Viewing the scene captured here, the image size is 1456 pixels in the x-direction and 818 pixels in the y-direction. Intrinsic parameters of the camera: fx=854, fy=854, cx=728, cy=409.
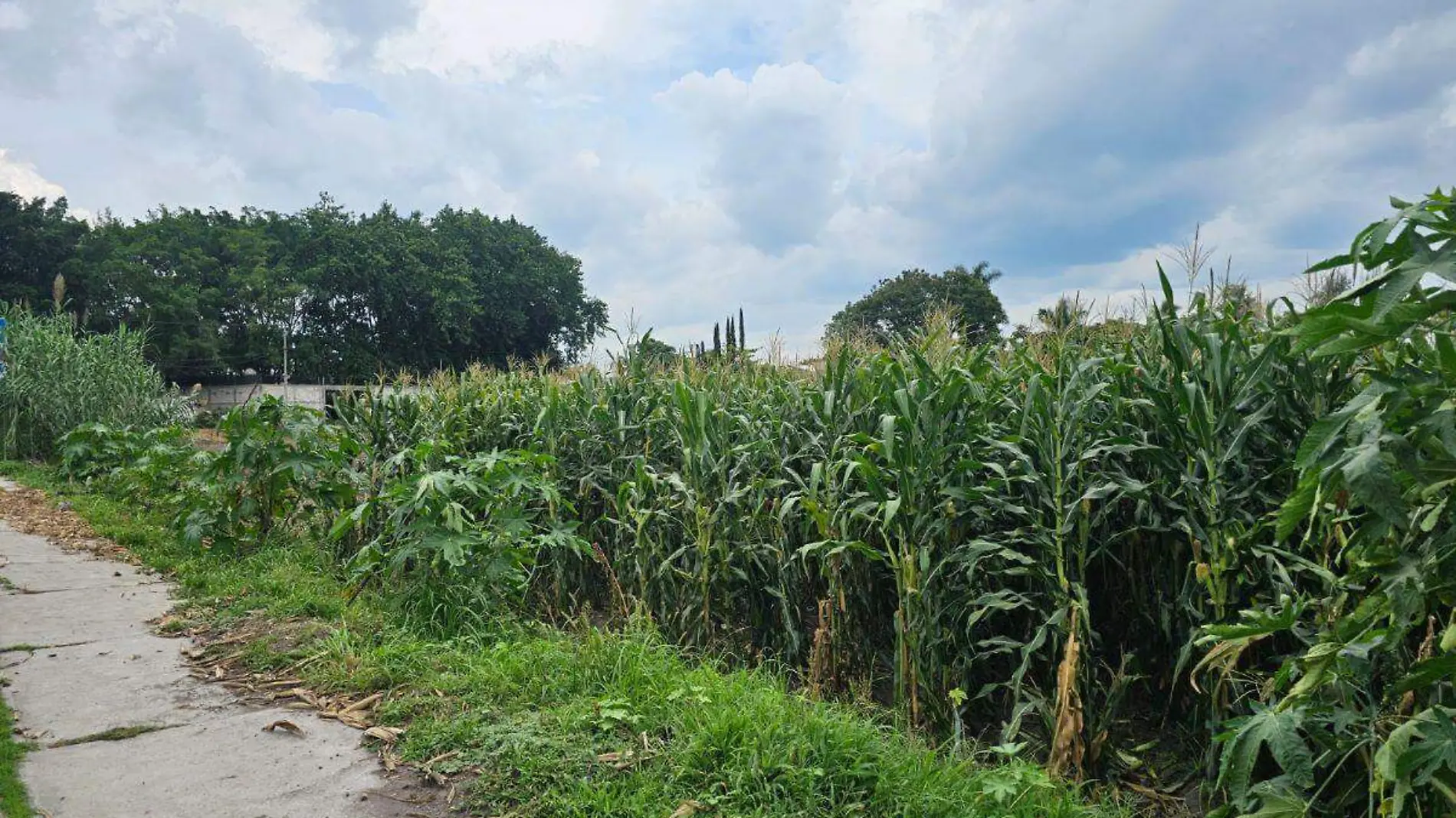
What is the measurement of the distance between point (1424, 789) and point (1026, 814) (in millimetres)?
1136

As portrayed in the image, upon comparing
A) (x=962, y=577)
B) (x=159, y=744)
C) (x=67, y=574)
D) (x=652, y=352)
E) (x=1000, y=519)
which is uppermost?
(x=652, y=352)

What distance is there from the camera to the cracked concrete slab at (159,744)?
277cm

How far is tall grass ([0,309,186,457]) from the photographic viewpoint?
12.2 meters

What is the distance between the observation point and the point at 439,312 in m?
36.9

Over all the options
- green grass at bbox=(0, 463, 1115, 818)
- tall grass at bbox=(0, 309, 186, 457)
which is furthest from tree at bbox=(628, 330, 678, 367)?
tall grass at bbox=(0, 309, 186, 457)

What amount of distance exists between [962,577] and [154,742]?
135 inches

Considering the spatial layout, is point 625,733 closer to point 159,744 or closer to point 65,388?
point 159,744

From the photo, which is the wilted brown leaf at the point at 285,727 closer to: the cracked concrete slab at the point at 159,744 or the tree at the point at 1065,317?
the cracked concrete slab at the point at 159,744

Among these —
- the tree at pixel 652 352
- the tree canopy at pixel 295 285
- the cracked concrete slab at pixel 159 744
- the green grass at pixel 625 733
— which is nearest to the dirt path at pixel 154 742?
the cracked concrete slab at pixel 159 744

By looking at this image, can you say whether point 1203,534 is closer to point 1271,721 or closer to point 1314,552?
point 1314,552

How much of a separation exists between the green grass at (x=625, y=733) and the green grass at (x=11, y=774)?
3.24ft

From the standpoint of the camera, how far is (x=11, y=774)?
2916 millimetres

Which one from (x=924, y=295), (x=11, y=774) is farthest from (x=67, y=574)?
(x=924, y=295)

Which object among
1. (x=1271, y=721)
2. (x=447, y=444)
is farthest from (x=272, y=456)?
(x=1271, y=721)
